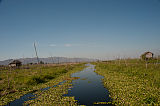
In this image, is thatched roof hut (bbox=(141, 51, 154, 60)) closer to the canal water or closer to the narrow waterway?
the narrow waterway

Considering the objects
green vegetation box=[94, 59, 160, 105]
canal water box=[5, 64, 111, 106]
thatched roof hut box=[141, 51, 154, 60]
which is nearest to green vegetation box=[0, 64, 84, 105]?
canal water box=[5, 64, 111, 106]

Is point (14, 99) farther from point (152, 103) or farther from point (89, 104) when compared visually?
point (152, 103)

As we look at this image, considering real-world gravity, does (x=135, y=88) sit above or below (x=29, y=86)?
above

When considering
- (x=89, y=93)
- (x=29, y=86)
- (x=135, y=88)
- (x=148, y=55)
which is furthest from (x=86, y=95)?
(x=148, y=55)

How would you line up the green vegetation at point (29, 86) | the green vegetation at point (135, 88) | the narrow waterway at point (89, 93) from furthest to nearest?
the green vegetation at point (29, 86)
the narrow waterway at point (89, 93)
the green vegetation at point (135, 88)

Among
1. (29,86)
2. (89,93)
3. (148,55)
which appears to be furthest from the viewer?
(148,55)

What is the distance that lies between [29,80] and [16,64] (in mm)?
40686

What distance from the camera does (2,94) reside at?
10312 millimetres

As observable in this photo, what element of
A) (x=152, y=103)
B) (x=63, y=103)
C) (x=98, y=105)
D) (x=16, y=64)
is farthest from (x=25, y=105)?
(x=16, y=64)

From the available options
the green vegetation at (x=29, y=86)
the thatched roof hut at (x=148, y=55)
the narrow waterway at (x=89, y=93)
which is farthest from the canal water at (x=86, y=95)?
the thatched roof hut at (x=148, y=55)

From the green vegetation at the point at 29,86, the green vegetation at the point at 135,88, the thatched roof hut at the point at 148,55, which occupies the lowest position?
the green vegetation at the point at 29,86

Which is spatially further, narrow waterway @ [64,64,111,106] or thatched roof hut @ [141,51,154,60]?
thatched roof hut @ [141,51,154,60]

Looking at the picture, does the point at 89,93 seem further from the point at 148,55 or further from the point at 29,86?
the point at 148,55

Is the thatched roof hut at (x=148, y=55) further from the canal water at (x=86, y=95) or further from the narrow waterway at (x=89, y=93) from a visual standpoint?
the canal water at (x=86, y=95)
